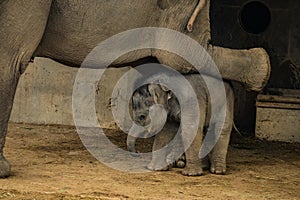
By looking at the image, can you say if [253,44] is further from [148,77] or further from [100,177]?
[100,177]

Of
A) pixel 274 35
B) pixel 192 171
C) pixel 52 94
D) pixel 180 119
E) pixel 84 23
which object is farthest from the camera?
pixel 274 35

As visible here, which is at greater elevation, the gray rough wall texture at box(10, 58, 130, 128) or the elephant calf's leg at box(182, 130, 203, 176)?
the gray rough wall texture at box(10, 58, 130, 128)

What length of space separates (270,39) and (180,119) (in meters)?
2.80

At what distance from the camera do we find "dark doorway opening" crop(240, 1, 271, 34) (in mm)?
7896

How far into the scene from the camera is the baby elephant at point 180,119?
518 centimetres

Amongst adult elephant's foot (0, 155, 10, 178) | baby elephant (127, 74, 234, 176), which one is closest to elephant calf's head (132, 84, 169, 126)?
baby elephant (127, 74, 234, 176)

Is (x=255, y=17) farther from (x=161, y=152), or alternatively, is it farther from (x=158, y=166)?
(x=158, y=166)

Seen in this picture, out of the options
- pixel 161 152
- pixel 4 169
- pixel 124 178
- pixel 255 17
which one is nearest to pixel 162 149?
pixel 161 152

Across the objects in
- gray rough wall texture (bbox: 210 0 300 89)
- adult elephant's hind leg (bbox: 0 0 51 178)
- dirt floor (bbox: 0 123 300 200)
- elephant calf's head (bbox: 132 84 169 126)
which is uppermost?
gray rough wall texture (bbox: 210 0 300 89)

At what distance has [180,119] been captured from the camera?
527 centimetres

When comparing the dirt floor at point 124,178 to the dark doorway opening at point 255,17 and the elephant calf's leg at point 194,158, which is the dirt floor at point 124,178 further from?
the dark doorway opening at point 255,17

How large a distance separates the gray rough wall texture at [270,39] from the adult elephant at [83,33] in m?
2.29

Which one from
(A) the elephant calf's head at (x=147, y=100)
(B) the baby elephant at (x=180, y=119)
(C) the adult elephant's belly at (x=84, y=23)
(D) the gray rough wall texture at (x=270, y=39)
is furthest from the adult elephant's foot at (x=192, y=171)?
(D) the gray rough wall texture at (x=270, y=39)

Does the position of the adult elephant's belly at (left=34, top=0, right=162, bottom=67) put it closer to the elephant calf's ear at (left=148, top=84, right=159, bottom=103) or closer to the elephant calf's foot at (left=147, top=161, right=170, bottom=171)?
the elephant calf's ear at (left=148, top=84, right=159, bottom=103)
